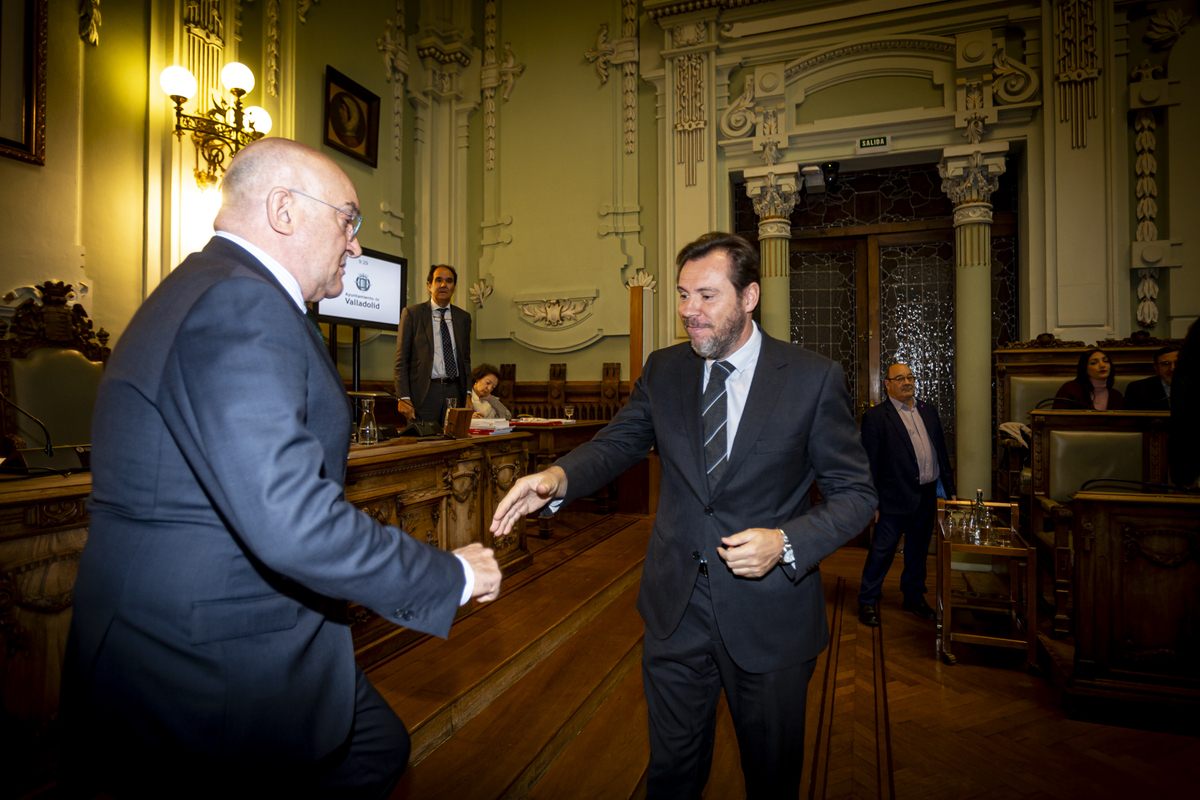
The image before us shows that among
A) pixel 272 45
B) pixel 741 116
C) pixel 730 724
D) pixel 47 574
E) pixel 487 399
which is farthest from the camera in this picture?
pixel 741 116

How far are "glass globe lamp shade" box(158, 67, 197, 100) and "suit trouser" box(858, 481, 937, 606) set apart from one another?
201 inches

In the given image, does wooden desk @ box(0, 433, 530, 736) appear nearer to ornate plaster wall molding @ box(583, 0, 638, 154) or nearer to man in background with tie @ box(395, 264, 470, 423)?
man in background with tie @ box(395, 264, 470, 423)

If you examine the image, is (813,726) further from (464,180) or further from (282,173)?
(464,180)

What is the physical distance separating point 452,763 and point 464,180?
21.8 ft

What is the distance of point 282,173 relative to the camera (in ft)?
3.58

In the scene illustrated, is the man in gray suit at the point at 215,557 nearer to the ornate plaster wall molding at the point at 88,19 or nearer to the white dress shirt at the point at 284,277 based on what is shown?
the white dress shirt at the point at 284,277

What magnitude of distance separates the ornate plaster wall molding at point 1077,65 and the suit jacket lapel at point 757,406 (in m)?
5.71

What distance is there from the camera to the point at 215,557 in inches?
36.5

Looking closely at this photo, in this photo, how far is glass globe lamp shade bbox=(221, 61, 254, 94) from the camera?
4.28m

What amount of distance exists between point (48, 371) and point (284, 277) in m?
3.26

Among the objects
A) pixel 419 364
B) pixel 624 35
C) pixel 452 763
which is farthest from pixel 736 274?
pixel 624 35

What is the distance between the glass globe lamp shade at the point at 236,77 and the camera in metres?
4.28

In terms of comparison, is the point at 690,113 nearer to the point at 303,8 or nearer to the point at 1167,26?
→ the point at 303,8

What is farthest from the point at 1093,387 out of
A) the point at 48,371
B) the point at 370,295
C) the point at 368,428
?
the point at 48,371
